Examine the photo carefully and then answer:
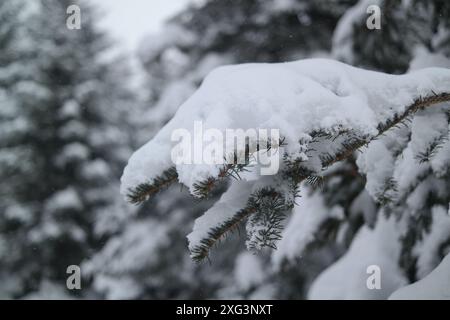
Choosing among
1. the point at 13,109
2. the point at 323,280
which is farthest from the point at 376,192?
the point at 13,109

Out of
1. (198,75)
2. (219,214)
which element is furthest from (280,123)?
(198,75)

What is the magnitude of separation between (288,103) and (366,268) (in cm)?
208

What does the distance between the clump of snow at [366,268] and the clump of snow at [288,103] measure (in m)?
1.61

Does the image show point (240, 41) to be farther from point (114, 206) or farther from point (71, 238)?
point (71, 238)

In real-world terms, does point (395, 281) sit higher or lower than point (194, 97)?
lower

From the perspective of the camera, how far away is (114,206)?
34.3 feet

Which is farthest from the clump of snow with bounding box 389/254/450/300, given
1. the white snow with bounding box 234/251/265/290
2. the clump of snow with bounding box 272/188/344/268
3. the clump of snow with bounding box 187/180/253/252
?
the white snow with bounding box 234/251/265/290

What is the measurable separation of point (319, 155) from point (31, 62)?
11.3 meters

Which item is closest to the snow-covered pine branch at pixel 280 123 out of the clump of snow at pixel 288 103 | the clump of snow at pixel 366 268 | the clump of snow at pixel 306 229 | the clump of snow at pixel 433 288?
the clump of snow at pixel 288 103

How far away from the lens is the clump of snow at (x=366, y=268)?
259 cm

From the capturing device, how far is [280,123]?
3.59 ft

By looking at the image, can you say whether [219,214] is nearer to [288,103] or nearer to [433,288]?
[288,103]

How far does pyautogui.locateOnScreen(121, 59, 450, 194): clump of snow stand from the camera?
1119 mm

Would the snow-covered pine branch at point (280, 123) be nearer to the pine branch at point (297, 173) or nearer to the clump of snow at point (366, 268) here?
the pine branch at point (297, 173)
